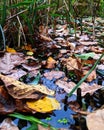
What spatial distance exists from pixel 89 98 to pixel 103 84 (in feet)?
0.58

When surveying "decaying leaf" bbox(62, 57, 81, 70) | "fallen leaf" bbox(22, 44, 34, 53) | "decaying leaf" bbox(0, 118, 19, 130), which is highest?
"fallen leaf" bbox(22, 44, 34, 53)

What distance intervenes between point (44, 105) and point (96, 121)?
0.79 ft

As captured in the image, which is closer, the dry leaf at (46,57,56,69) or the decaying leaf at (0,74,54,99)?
the decaying leaf at (0,74,54,99)

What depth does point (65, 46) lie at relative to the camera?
1772 millimetres

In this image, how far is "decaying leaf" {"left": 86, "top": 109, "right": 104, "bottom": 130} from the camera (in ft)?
2.03

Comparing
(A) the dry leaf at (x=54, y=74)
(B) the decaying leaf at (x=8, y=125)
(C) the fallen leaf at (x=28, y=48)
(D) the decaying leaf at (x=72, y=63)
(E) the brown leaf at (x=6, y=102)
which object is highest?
(C) the fallen leaf at (x=28, y=48)

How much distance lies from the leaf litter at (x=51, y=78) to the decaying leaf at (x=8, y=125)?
0.03 m

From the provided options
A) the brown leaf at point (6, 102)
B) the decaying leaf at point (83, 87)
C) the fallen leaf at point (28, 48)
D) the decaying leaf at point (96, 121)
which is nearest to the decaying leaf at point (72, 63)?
the decaying leaf at point (83, 87)

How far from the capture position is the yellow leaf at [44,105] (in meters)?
0.81

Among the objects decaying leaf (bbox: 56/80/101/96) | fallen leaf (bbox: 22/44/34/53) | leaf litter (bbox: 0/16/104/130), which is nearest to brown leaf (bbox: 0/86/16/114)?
leaf litter (bbox: 0/16/104/130)

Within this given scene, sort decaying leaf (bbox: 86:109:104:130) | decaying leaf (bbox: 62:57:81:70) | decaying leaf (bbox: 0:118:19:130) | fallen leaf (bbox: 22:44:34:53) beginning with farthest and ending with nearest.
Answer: fallen leaf (bbox: 22:44:34:53) < decaying leaf (bbox: 62:57:81:70) < decaying leaf (bbox: 0:118:19:130) < decaying leaf (bbox: 86:109:104:130)

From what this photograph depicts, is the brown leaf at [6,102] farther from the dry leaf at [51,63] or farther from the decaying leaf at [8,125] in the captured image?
the dry leaf at [51,63]

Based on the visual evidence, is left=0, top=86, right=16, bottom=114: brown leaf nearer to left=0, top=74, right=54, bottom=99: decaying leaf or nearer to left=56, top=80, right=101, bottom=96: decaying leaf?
left=0, top=74, right=54, bottom=99: decaying leaf

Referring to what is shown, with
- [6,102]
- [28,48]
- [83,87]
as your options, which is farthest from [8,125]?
[28,48]
